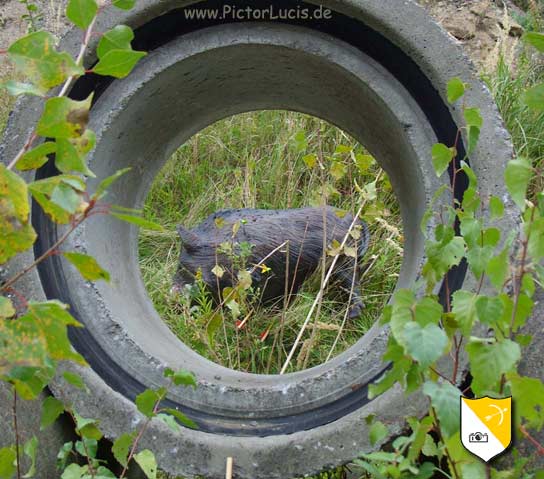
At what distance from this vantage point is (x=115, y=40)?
1.24 metres

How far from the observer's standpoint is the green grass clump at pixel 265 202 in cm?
423

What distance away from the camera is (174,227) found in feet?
17.3

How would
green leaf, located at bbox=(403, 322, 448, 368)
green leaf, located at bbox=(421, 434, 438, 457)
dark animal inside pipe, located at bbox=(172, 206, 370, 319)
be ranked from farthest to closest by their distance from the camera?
dark animal inside pipe, located at bbox=(172, 206, 370, 319) < green leaf, located at bbox=(421, 434, 438, 457) < green leaf, located at bbox=(403, 322, 448, 368)

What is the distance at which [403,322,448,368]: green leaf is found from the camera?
1175 mm

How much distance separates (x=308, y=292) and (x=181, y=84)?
2.14 m

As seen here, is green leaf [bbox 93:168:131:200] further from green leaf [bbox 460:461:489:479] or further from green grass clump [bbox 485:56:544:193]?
green grass clump [bbox 485:56:544:193]

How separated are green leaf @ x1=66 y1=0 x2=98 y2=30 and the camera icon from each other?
0.89m

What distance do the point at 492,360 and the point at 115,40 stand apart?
2.44 feet

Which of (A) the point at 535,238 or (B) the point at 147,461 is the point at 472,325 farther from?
(B) the point at 147,461

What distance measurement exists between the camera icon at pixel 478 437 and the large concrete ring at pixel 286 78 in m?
0.70

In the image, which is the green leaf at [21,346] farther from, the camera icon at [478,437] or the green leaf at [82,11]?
the camera icon at [478,437]

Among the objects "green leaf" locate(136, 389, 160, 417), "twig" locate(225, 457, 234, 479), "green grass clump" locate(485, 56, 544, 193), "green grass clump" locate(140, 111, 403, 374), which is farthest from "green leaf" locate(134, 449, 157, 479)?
"green grass clump" locate(485, 56, 544, 193)

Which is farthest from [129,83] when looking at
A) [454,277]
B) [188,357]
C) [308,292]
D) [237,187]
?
[237,187]

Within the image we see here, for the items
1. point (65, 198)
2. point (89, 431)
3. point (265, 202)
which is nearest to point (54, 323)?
point (65, 198)
